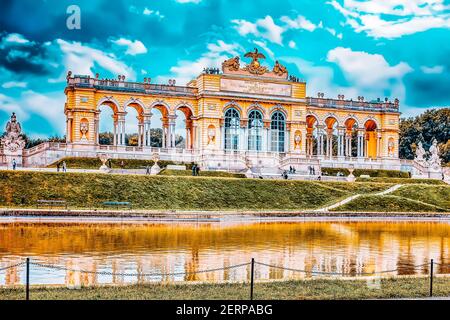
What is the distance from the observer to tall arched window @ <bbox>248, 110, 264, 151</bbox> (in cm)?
6481

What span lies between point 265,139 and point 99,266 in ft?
161

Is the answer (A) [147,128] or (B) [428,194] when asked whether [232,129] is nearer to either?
(A) [147,128]

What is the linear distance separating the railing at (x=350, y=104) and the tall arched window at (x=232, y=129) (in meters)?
9.78

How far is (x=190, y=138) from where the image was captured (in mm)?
66500

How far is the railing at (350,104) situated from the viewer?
6981 centimetres

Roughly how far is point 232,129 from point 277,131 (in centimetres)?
507

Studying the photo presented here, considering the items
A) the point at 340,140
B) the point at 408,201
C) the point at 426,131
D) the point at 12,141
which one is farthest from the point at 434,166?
the point at 12,141

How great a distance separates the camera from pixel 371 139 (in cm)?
7438

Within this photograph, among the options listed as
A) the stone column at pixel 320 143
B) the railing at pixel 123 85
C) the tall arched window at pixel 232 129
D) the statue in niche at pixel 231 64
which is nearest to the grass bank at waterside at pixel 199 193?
the tall arched window at pixel 232 129

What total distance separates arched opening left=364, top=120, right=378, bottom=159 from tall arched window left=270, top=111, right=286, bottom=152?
39.2 ft

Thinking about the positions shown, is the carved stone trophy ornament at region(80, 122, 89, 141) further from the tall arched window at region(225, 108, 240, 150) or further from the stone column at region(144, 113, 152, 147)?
the tall arched window at region(225, 108, 240, 150)

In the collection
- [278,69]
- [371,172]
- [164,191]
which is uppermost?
[278,69]
